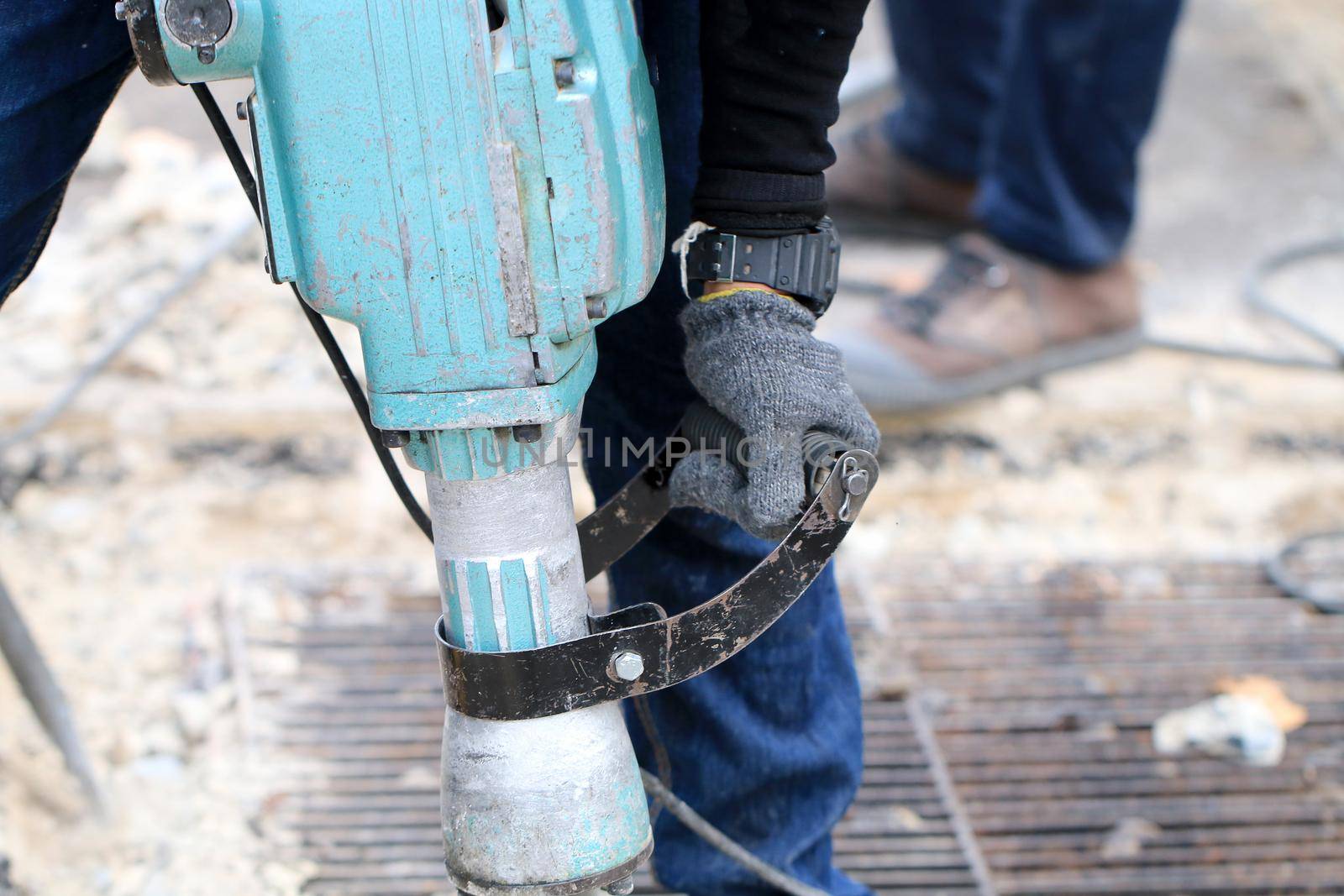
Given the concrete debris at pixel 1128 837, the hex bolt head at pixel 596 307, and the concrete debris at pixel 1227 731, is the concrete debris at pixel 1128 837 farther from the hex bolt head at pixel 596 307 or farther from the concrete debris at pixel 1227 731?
the hex bolt head at pixel 596 307

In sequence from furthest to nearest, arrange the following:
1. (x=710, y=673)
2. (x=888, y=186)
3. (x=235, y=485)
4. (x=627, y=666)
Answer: (x=888, y=186), (x=235, y=485), (x=710, y=673), (x=627, y=666)

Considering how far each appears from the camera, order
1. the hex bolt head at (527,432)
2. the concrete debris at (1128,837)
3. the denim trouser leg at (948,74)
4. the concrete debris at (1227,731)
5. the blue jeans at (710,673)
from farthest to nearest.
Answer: the denim trouser leg at (948,74) < the concrete debris at (1227,731) < the concrete debris at (1128,837) < the blue jeans at (710,673) < the hex bolt head at (527,432)

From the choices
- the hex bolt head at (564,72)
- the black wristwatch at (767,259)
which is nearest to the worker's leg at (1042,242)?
the black wristwatch at (767,259)

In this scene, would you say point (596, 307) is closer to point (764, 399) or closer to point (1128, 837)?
point (764, 399)

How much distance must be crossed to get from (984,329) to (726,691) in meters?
1.54

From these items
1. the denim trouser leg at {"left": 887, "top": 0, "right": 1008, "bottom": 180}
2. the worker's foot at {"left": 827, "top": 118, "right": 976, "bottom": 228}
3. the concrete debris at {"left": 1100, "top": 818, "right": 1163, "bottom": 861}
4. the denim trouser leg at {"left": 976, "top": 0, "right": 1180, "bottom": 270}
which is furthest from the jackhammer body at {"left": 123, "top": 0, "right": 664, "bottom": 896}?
the worker's foot at {"left": 827, "top": 118, "right": 976, "bottom": 228}

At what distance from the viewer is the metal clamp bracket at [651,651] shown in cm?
95

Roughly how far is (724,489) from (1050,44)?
1.92 metres

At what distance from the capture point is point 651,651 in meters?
0.96

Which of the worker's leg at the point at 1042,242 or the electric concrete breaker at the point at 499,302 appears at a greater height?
the electric concrete breaker at the point at 499,302

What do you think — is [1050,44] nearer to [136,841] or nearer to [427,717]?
[427,717]

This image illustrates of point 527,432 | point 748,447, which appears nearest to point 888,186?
point 748,447

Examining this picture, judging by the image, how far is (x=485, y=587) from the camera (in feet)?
3.17

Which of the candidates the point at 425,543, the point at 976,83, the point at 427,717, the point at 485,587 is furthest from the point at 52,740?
the point at 976,83
